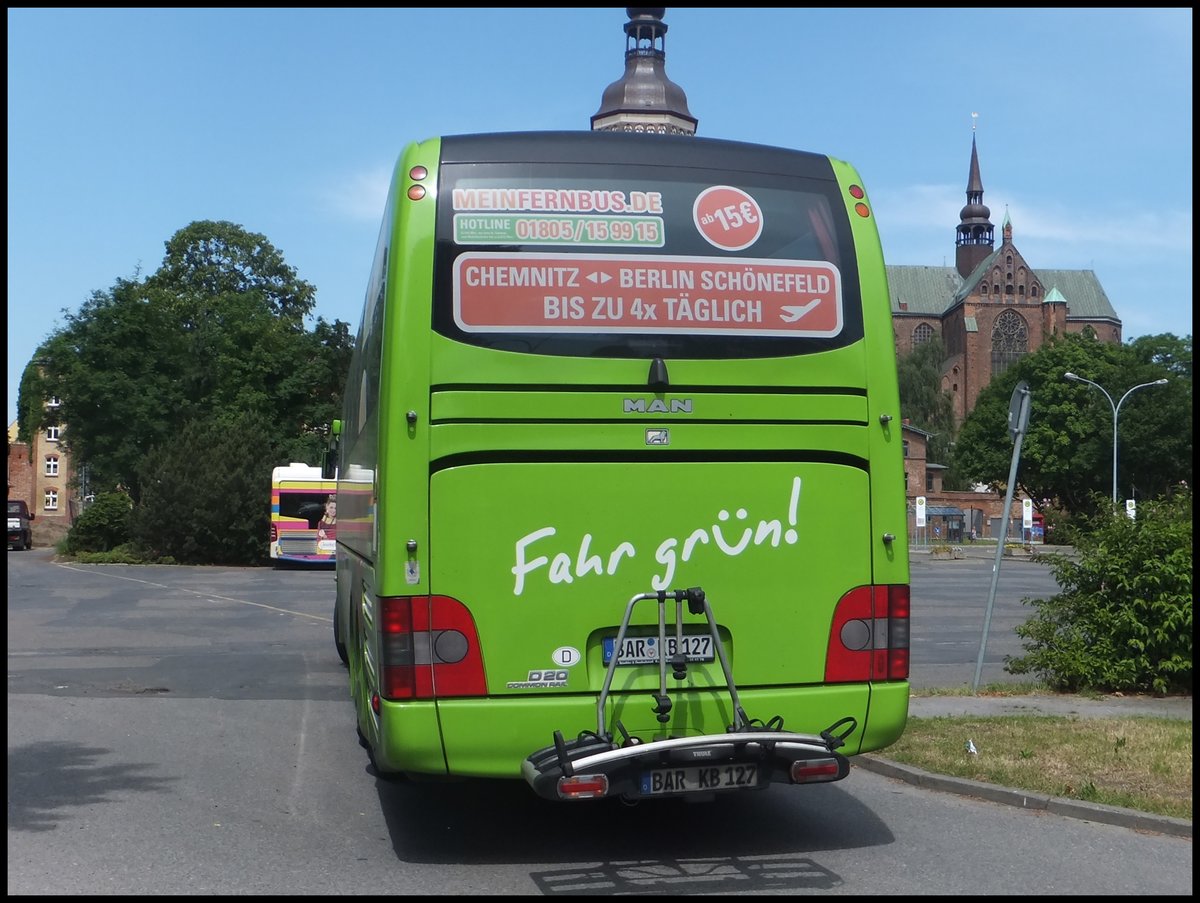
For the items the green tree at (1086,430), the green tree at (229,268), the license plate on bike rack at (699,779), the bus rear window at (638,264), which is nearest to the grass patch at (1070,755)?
the license plate on bike rack at (699,779)

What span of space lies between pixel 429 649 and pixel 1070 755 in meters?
4.73

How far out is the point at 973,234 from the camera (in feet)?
467

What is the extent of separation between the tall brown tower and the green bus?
7742 cm

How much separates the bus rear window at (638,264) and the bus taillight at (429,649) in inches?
48.4

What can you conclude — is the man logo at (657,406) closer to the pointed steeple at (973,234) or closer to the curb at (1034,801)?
the curb at (1034,801)

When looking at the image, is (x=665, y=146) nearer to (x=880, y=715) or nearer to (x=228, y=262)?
(x=880, y=715)

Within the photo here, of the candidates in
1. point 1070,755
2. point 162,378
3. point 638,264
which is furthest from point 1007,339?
point 638,264

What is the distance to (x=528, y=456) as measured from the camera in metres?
6.25

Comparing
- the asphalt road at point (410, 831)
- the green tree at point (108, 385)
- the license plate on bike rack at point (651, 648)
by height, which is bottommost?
the asphalt road at point (410, 831)

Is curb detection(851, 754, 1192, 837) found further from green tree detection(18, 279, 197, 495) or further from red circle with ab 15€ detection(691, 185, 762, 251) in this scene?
green tree detection(18, 279, 197, 495)

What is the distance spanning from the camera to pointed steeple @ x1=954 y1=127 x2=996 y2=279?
14162 cm

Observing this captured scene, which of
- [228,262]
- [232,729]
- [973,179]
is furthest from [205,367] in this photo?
[973,179]

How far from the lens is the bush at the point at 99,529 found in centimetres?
4772

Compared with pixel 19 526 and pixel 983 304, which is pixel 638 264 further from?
pixel 983 304
